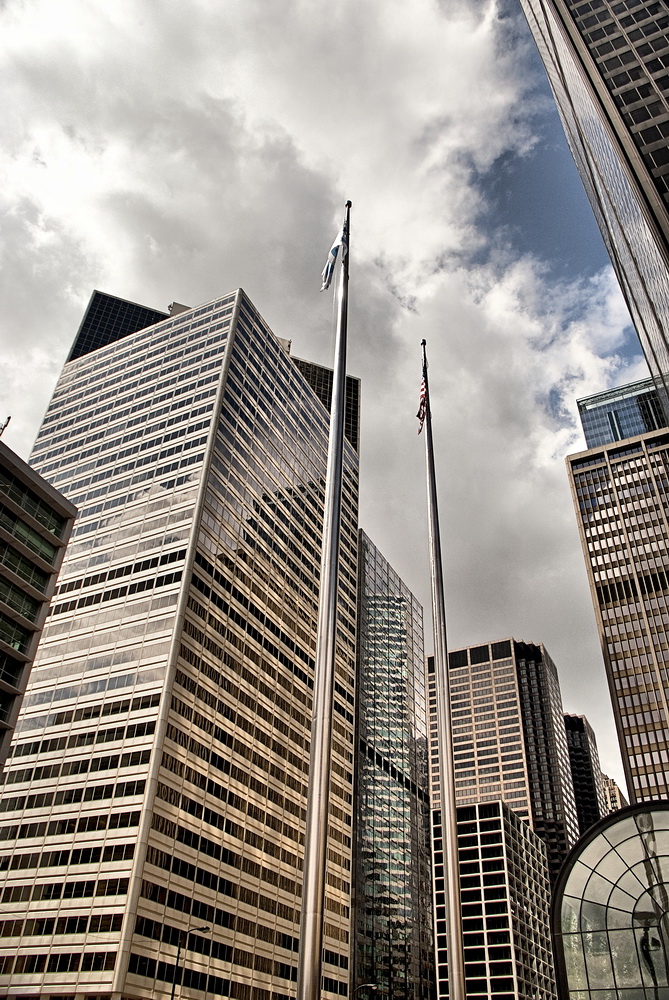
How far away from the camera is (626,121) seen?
71.7 metres

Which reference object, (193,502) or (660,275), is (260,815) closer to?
(193,502)

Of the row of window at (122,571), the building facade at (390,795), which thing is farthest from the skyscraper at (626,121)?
the building facade at (390,795)

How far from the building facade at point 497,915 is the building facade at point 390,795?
17541 millimetres

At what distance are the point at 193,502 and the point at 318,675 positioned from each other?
79.4 m

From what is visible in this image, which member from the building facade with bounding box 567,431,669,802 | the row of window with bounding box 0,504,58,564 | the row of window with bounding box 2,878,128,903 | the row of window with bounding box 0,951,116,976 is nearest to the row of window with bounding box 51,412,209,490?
the row of window with bounding box 0,504,58,564

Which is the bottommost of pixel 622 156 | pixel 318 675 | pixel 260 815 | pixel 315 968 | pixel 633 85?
pixel 315 968

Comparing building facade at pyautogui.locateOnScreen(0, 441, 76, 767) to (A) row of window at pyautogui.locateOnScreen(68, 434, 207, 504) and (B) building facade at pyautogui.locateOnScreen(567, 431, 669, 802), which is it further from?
(B) building facade at pyautogui.locateOnScreen(567, 431, 669, 802)

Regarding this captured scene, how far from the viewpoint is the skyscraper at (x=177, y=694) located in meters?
81.7

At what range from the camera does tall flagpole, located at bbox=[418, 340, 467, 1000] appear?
1259 inches

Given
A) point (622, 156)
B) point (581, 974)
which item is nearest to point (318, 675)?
point (581, 974)

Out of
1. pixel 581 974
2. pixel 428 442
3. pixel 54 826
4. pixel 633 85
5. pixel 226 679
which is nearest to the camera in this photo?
pixel 581 974

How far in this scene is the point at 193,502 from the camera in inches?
4230

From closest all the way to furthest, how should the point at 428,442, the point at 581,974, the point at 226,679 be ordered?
the point at 581,974, the point at 428,442, the point at 226,679

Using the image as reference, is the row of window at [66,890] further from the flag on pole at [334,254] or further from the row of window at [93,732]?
the flag on pole at [334,254]
